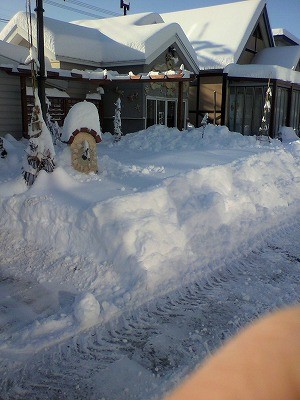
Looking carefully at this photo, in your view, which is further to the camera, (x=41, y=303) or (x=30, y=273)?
(x=30, y=273)

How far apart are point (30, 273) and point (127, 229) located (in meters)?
1.41

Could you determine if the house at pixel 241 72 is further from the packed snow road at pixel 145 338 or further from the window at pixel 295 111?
the packed snow road at pixel 145 338

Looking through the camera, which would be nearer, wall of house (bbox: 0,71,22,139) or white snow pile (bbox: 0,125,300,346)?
white snow pile (bbox: 0,125,300,346)

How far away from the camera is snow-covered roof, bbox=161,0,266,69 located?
19.9 m

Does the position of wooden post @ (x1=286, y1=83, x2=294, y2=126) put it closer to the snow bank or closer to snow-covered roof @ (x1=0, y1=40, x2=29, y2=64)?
the snow bank

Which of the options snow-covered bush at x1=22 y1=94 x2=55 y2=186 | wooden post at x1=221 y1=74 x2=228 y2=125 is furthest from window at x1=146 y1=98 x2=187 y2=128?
snow-covered bush at x1=22 y1=94 x2=55 y2=186

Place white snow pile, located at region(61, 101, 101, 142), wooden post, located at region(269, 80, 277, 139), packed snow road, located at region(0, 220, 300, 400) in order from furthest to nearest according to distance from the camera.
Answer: wooden post, located at region(269, 80, 277, 139) < white snow pile, located at region(61, 101, 101, 142) < packed snow road, located at region(0, 220, 300, 400)

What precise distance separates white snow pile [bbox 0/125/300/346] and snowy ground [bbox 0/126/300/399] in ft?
0.06

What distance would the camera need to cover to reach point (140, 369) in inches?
124

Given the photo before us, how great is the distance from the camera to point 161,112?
17188 mm

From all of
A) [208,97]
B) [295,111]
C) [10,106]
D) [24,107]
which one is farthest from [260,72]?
[10,106]

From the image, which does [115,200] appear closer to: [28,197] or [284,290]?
[28,197]

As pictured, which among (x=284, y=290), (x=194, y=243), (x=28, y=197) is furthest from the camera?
(x=28, y=197)

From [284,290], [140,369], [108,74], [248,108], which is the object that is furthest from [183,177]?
[248,108]
